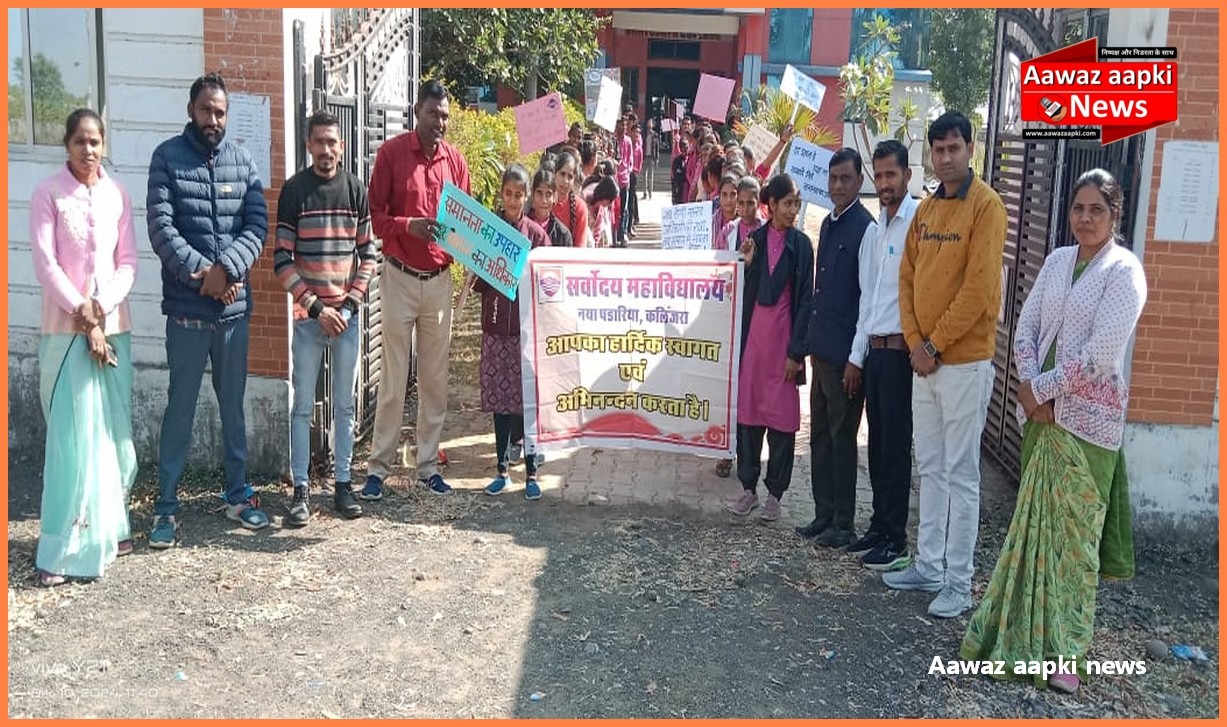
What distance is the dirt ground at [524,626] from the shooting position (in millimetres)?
4176

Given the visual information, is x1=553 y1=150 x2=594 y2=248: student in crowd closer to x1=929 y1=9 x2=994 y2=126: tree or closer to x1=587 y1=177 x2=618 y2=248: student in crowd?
x1=587 y1=177 x2=618 y2=248: student in crowd

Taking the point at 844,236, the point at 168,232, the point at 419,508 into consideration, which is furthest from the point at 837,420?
the point at 168,232

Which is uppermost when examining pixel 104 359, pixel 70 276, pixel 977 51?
pixel 977 51

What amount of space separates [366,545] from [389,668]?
1365mm

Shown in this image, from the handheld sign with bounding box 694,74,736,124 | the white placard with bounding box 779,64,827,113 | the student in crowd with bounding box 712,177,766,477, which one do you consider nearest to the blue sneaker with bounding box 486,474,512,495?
the student in crowd with bounding box 712,177,766,477

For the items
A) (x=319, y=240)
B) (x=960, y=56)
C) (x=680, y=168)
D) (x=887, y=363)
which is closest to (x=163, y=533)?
(x=319, y=240)

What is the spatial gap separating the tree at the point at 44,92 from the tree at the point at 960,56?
4013cm

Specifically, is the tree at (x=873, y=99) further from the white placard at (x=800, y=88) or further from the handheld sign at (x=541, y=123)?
the handheld sign at (x=541, y=123)

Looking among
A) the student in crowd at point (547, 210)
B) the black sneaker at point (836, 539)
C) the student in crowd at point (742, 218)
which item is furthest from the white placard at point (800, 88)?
the black sneaker at point (836, 539)

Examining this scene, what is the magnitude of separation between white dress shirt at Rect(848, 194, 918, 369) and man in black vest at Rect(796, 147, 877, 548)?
0.07m

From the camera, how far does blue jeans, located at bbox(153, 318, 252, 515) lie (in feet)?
18.4

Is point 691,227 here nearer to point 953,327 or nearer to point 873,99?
point 953,327

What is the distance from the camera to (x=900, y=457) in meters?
5.46

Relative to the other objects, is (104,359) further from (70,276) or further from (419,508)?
(419,508)
